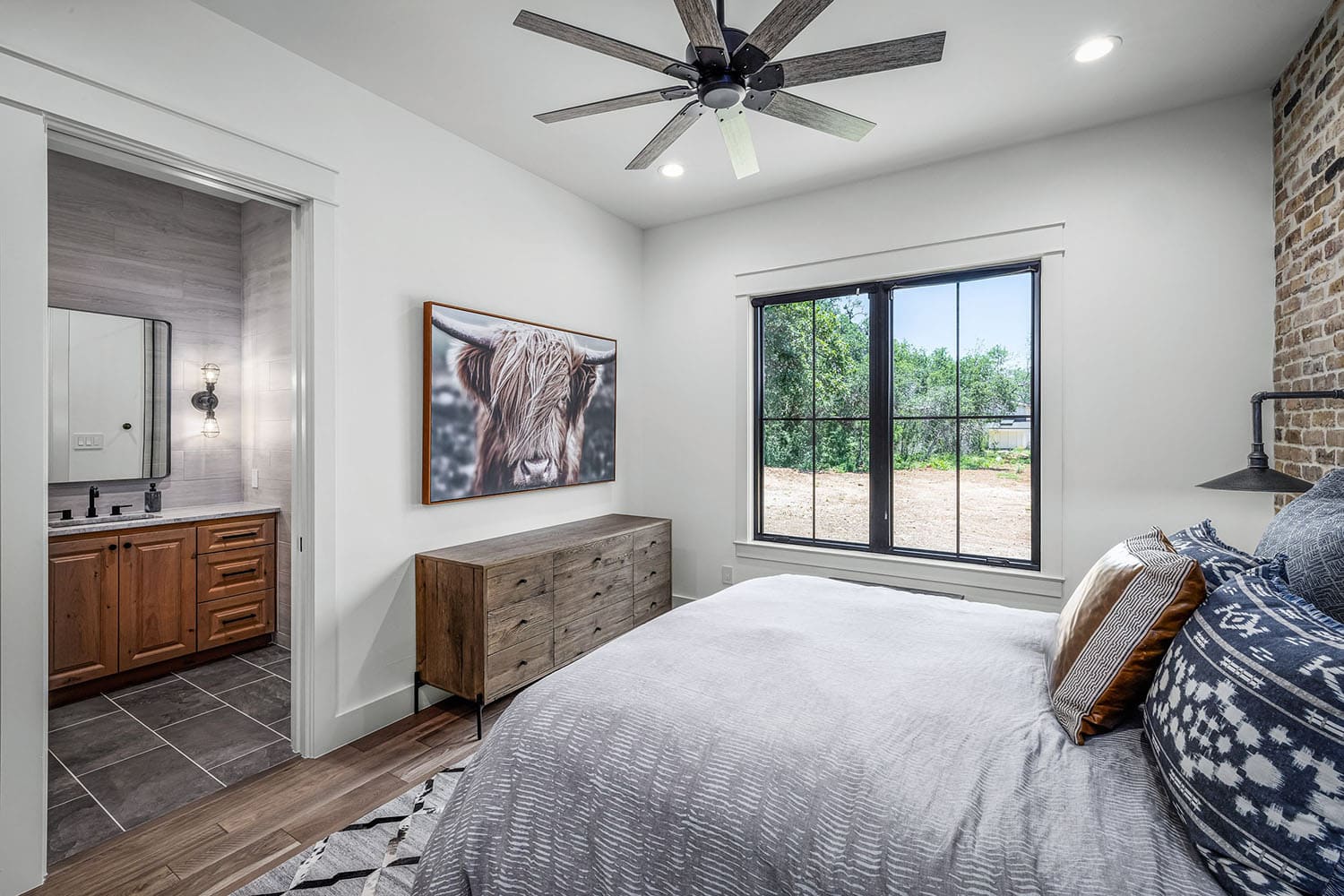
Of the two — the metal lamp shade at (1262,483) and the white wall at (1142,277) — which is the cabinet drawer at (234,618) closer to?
the white wall at (1142,277)

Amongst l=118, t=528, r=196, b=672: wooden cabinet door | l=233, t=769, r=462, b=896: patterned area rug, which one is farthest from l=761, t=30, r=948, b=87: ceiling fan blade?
l=118, t=528, r=196, b=672: wooden cabinet door

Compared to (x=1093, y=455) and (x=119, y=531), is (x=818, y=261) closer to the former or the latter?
(x=1093, y=455)

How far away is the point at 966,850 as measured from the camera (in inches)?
38.6

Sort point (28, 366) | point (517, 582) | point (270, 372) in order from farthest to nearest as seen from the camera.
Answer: point (270, 372) < point (517, 582) < point (28, 366)

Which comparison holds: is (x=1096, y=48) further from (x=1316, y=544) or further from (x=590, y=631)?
(x=590, y=631)

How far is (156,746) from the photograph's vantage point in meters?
2.61

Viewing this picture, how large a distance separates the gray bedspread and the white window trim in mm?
1606

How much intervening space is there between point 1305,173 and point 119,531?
216 inches

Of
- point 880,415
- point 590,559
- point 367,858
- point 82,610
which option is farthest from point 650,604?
point 82,610

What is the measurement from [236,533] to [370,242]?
2.05m

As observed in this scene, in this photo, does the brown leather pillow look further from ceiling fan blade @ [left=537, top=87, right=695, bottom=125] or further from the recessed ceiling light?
the recessed ceiling light

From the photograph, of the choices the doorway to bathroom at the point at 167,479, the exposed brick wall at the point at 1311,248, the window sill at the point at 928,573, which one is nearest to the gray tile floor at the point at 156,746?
the doorway to bathroom at the point at 167,479

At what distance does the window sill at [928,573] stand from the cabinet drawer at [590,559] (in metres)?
0.87

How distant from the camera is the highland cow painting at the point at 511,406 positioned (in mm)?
2975
